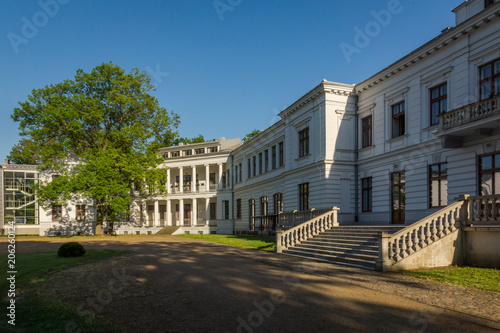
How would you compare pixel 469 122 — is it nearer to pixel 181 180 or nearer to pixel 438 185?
pixel 438 185

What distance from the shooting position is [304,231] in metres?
19.5

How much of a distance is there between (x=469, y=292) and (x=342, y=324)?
163 inches

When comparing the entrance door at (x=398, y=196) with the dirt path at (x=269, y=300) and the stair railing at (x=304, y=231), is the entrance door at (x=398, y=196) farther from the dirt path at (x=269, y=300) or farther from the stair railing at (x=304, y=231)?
the dirt path at (x=269, y=300)

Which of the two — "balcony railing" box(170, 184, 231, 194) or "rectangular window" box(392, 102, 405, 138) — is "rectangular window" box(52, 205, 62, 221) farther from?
"rectangular window" box(392, 102, 405, 138)

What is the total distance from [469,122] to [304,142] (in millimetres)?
14058

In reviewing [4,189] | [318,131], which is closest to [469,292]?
[318,131]

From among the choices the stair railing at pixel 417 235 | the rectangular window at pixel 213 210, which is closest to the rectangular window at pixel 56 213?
the rectangular window at pixel 213 210

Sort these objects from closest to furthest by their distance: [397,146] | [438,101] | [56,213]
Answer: [438,101]
[397,146]
[56,213]

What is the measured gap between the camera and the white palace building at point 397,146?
1520cm

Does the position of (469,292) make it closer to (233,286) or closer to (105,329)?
(233,286)

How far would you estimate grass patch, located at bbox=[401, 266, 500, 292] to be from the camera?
30.6ft

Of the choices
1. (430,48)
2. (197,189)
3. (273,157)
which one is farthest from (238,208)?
(430,48)

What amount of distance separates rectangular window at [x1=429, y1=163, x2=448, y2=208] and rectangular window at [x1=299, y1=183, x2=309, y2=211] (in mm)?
9878

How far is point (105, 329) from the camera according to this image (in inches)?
241
